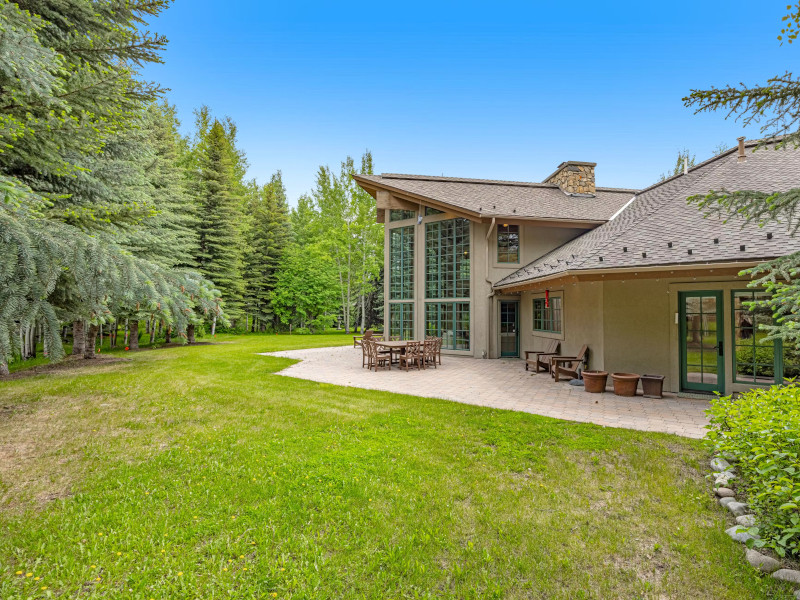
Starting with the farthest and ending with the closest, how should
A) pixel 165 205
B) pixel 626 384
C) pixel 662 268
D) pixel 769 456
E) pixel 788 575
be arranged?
pixel 165 205 → pixel 626 384 → pixel 662 268 → pixel 769 456 → pixel 788 575

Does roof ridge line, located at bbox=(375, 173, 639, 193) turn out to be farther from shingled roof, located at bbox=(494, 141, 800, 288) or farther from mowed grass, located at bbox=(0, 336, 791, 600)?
mowed grass, located at bbox=(0, 336, 791, 600)

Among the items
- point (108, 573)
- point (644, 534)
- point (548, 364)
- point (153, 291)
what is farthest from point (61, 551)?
point (548, 364)

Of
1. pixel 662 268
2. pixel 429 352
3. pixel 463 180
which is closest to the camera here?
pixel 662 268

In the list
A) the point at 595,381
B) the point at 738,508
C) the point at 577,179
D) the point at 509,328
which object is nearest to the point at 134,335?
the point at 509,328

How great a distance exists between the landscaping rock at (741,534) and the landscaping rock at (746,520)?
148mm

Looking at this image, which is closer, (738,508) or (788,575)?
(788,575)

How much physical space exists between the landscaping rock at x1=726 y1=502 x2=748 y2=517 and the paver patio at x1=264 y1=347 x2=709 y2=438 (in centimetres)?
216

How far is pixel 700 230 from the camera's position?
25.6 ft

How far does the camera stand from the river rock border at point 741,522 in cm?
245

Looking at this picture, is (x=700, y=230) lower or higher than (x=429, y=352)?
higher

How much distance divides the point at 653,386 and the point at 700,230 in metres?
3.39

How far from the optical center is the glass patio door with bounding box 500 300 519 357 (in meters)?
14.1

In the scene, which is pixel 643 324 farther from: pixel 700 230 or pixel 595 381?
pixel 700 230

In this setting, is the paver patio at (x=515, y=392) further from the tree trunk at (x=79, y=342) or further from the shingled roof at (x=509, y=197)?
the tree trunk at (x=79, y=342)
